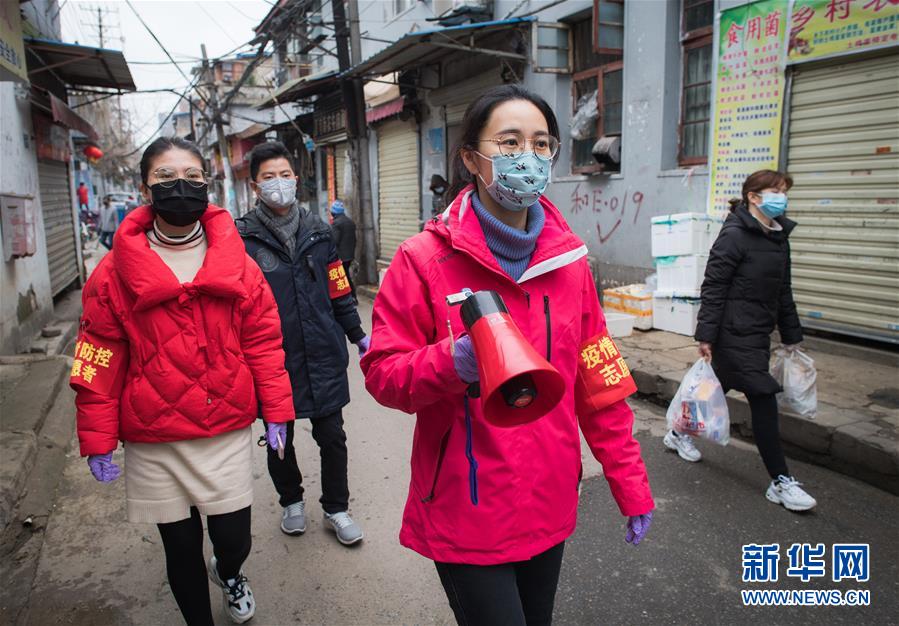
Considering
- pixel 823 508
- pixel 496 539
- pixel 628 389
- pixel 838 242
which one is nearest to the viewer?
pixel 496 539

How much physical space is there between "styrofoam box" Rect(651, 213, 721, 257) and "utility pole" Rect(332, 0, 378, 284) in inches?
271

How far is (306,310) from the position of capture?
3.30 metres

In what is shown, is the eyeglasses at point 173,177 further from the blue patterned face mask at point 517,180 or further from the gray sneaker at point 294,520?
the gray sneaker at point 294,520

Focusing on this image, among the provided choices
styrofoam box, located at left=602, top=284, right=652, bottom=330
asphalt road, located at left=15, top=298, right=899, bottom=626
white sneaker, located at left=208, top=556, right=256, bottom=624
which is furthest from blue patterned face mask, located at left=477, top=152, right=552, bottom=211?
styrofoam box, located at left=602, top=284, right=652, bottom=330

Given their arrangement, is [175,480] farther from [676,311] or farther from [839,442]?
[676,311]

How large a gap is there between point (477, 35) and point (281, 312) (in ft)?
27.6

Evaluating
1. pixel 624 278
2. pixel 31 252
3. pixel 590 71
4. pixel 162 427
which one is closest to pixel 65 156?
pixel 31 252

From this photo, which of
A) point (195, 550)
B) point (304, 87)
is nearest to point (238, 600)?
point (195, 550)

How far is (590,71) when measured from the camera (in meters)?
9.27

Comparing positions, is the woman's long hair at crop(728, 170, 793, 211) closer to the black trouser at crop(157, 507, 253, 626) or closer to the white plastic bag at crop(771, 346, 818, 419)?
the white plastic bag at crop(771, 346, 818, 419)

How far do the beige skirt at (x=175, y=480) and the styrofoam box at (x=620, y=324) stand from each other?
5409 mm

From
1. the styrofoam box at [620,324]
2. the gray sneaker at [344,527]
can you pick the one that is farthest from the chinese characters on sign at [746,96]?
the gray sneaker at [344,527]

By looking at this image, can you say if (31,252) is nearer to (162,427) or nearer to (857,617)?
(162,427)

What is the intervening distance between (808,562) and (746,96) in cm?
530
